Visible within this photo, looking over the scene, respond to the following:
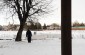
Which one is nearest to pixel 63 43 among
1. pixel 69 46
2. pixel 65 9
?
pixel 69 46

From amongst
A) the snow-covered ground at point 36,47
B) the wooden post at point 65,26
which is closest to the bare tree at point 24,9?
the snow-covered ground at point 36,47

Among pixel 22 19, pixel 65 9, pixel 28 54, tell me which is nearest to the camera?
pixel 65 9

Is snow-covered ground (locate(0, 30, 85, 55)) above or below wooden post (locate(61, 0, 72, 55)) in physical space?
below

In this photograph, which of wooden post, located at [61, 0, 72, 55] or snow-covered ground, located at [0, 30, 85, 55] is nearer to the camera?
wooden post, located at [61, 0, 72, 55]

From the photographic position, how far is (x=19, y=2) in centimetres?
3184

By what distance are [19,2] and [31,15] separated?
231 cm

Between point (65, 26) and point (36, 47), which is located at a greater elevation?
point (65, 26)

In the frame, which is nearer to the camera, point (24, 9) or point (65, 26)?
point (65, 26)

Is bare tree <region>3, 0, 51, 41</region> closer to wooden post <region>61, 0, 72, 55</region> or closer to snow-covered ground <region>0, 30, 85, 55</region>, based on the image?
snow-covered ground <region>0, 30, 85, 55</region>

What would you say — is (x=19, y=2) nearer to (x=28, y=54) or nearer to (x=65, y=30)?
(x=28, y=54)

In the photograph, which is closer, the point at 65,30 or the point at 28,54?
the point at 65,30

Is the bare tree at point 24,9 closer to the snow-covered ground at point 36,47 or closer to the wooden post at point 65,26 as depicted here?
the snow-covered ground at point 36,47

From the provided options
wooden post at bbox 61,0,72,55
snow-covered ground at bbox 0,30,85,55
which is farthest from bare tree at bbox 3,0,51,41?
wooden post at bbox 61,0,72,55

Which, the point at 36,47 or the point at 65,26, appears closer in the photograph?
the point at 65,26
